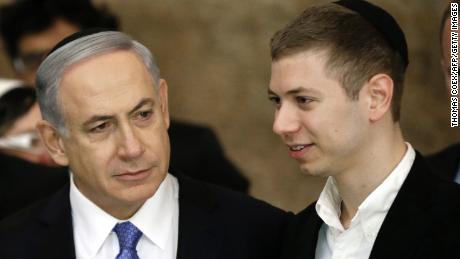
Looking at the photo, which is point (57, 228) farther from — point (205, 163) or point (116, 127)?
point (205, 163)

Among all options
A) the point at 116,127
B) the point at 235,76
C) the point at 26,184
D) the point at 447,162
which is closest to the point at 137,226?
the point at 116,127

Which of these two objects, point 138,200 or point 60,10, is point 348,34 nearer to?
point 138,200

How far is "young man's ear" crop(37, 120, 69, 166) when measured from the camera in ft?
13.4

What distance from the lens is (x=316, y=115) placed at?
3.46 m

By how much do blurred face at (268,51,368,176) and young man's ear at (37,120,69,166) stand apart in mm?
957

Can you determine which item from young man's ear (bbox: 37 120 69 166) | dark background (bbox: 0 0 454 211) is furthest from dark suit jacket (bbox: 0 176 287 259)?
dark background (bbox: 0 0 454 211)

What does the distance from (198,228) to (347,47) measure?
96 centimetres

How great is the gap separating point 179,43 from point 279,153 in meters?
1.00

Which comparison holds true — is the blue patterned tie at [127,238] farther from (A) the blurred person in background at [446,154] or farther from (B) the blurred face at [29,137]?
(B) the blurred face at [29,137]

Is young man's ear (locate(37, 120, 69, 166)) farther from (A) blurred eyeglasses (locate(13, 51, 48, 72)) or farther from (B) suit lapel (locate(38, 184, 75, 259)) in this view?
(A) blurred eyeglasses (locate(13, 51, 48, 72))

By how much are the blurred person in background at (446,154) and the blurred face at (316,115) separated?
1294mm

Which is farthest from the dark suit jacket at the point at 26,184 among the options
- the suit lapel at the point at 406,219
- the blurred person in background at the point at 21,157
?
the suit lapel at the point at 406,219

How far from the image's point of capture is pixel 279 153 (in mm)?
6980

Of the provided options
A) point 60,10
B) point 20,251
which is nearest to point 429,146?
point 60,10
